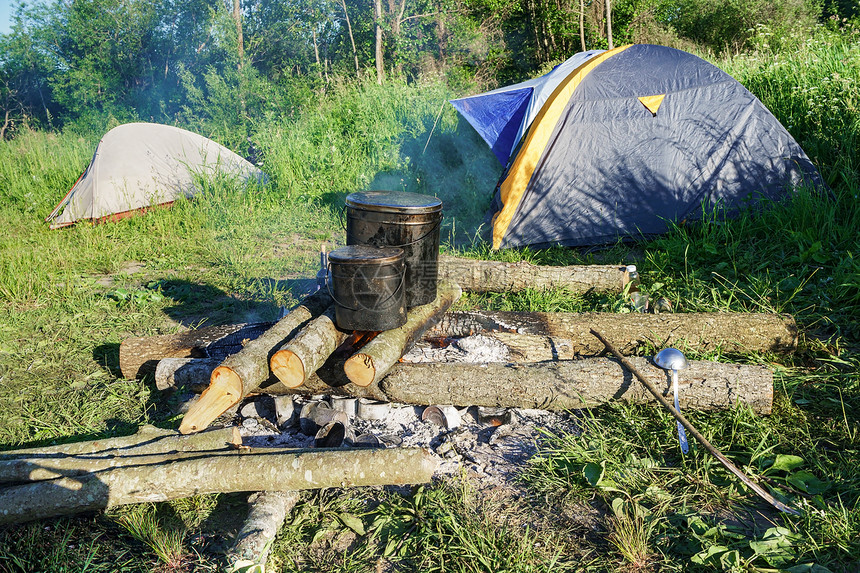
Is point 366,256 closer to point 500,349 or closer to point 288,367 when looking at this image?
point 288,367

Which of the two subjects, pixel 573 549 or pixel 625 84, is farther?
pixel 625 84

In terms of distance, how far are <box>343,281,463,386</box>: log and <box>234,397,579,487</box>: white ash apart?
337 millimetres

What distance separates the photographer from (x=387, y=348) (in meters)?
2.81

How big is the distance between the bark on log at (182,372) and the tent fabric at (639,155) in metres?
3.11

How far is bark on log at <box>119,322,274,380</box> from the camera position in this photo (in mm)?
3465

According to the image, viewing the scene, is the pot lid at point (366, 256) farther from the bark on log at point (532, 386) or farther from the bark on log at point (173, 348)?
the bark on log at point (173, 348)

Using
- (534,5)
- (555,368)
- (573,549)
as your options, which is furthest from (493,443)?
(534,5)

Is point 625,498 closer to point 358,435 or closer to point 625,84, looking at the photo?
point 358,435

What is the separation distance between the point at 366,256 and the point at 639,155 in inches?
141

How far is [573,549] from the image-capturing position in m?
2.14

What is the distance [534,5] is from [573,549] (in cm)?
1470

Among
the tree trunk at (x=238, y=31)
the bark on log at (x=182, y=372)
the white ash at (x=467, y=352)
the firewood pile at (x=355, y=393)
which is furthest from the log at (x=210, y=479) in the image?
the tree trunk at (x=238, y=31)

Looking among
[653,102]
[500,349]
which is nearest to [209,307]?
[500,349]

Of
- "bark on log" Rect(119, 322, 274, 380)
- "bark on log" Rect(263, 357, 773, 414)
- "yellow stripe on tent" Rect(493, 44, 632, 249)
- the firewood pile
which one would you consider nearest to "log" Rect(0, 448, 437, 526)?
the firewood pile
